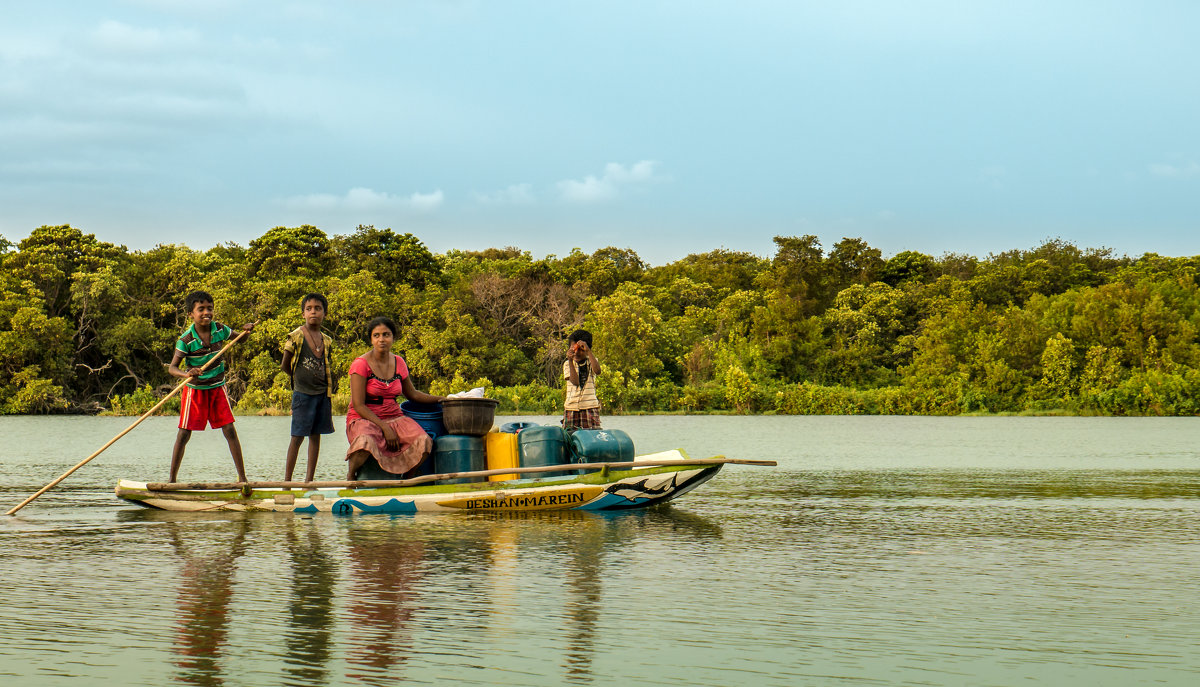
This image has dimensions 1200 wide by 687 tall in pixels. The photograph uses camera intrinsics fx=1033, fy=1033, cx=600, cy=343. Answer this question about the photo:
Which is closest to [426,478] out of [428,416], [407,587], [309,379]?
[428,416]

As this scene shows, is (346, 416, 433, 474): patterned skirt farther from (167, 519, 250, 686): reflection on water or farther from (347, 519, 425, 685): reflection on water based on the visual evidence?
(167, 519, 250, 686): reflection on water

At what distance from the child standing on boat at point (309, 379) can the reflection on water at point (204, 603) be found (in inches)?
50.1

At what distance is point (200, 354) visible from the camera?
28.1 ft

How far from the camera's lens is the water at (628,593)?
3.81 metres

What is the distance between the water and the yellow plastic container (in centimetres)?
52

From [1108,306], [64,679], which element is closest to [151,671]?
[64,679]

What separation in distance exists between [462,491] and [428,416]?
0.78 meters

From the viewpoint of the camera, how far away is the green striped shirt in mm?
8492

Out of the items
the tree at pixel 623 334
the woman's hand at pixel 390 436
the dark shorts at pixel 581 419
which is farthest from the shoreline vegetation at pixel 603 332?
the woman's hand at pixel 390 436

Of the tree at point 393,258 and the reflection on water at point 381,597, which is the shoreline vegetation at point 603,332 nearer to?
the tree at point 393,258

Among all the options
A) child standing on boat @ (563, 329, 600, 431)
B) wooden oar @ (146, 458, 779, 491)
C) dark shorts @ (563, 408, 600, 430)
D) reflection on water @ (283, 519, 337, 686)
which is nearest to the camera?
reflection on water @ (283, 519, 337, 686)

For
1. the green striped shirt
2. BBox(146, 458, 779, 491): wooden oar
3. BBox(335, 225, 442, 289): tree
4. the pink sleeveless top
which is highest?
BBox(335, 225, 442, 289): tree

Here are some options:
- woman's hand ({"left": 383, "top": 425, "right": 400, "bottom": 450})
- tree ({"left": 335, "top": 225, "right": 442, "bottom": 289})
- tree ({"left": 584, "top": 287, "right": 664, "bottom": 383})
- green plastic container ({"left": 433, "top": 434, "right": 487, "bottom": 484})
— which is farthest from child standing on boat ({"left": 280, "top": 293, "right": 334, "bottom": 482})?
tree ({"left": 335, "top": 225, "right": 442, "bottom": 289})

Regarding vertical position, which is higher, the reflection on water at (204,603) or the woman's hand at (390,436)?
the woman's hand at (390,436)
